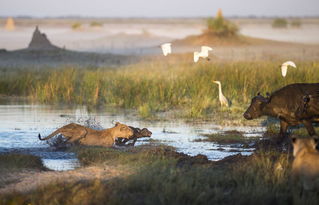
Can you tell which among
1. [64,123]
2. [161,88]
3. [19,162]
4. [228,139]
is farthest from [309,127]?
[161,88]

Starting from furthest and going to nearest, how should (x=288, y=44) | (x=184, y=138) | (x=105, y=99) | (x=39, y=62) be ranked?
(x=288, y=44)
(x=39, y=62)
(x=105, y=99)
(x=184, y=138)

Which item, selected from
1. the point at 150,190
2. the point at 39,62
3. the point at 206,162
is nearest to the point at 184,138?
the point at 206,162

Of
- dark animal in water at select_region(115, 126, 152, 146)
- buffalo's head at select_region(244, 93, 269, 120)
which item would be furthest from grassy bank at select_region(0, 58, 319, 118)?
dark animal in water at select_region(115, 126, 152, 146)

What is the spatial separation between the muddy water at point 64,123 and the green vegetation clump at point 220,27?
26.5 metres

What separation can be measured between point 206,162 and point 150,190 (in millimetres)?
1835

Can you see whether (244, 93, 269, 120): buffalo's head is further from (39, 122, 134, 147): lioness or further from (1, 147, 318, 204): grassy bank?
(1, 147, 318, 204): grassy bank

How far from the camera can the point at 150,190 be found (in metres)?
7.95

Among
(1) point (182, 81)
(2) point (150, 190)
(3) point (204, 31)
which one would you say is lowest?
(2) point (150, 190)

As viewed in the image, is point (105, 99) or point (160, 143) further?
point (105, 99)

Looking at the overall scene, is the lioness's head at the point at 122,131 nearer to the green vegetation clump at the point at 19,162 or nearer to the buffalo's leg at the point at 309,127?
the green vegetation clump at the point at 19,162

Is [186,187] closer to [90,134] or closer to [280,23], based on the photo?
[90,134]

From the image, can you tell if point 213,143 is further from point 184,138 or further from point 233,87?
point 233,87

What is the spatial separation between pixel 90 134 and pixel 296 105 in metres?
3.44

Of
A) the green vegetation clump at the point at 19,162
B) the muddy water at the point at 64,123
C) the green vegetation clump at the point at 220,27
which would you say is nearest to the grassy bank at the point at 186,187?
the green vegetation clump at the point at 19,162
